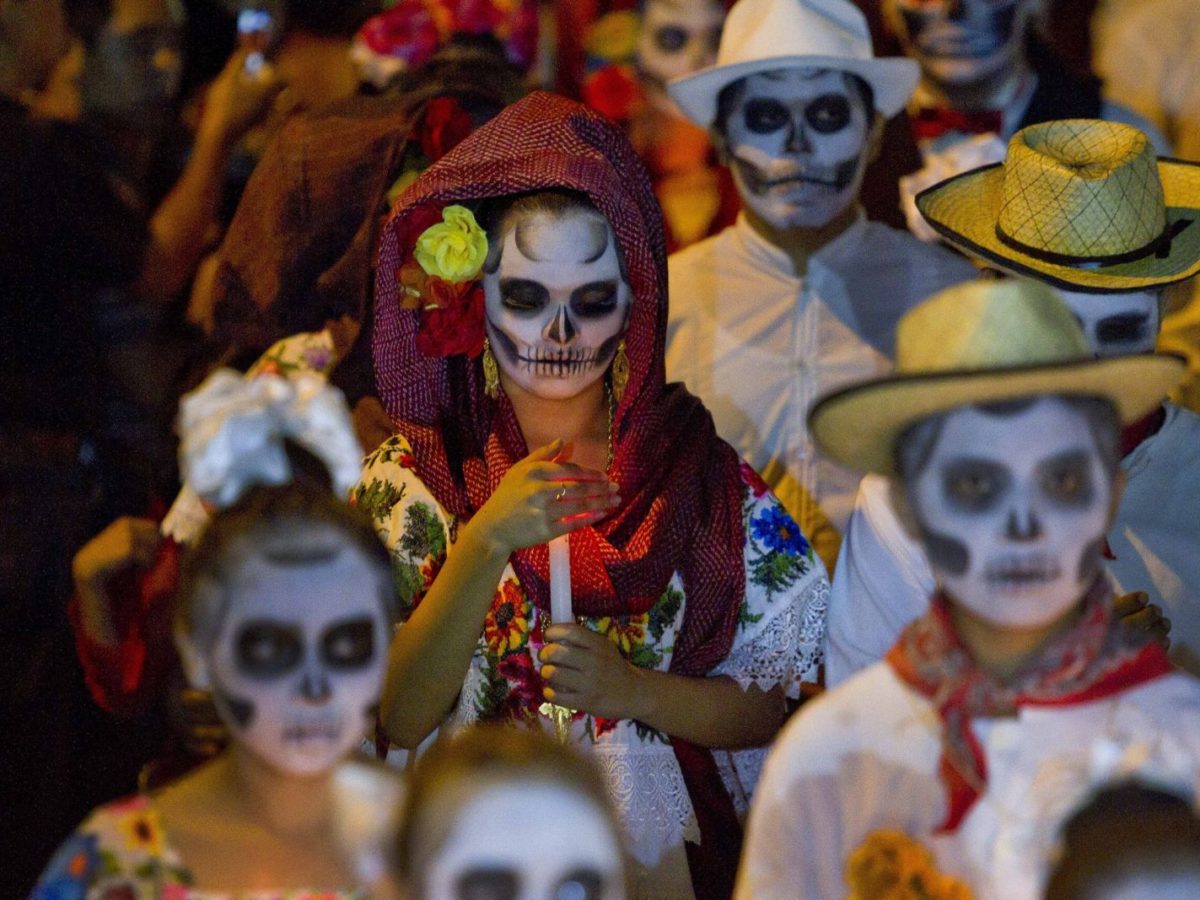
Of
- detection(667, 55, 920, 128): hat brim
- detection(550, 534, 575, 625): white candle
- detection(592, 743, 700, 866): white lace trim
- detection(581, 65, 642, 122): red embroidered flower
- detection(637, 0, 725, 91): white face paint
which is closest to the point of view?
detection(550, 534, 575, 625): white candle

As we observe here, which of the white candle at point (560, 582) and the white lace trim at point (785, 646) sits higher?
the white candle at point (560, 582)

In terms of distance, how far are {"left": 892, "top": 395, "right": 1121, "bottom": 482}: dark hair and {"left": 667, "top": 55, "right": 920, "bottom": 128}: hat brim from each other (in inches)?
71.6

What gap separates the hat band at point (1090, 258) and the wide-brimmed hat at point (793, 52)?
3.07 ft

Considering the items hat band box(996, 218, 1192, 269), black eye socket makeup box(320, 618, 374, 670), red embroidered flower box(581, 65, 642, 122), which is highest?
red embroidered flower box(581, 65, 642, 122)

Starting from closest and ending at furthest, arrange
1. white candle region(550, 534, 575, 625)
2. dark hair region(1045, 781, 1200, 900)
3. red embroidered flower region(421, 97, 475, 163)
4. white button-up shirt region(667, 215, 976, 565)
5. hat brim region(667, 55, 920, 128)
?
1. dark hair region(1045, 781, 1200, 900)
2. white candle region(550, 534, 575, 625)
3. red embroidered flower region(421, 97, 475, 163)
4. hat brim region(667, 55, 920, 128)
5. white button-up shirt region(667, 215, 976, 565)

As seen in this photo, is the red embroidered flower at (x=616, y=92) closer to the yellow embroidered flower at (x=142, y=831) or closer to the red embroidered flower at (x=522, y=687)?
the red embroidered flower at (x=522, y=687)

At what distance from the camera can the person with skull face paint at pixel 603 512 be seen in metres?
2.78

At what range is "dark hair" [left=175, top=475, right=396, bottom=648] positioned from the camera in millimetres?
1944

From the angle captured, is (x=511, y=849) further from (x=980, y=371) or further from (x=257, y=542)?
(x=980, y=371)

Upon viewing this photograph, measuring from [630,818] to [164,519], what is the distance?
3.62ft

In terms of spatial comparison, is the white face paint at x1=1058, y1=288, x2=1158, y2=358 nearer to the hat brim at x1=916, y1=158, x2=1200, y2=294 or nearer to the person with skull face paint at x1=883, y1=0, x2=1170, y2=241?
the hat brim at x1=916, y1=158, x2=1200, y2=294

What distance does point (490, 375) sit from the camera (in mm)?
2949

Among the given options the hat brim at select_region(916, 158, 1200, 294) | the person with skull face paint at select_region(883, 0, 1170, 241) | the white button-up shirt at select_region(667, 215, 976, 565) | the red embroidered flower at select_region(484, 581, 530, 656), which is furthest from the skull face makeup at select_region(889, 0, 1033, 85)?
the red embroidered flower at select_region(484, 581, 530, 656)

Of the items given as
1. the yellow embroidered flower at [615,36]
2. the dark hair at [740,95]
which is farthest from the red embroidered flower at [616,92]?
the dark hair at [740,95]
